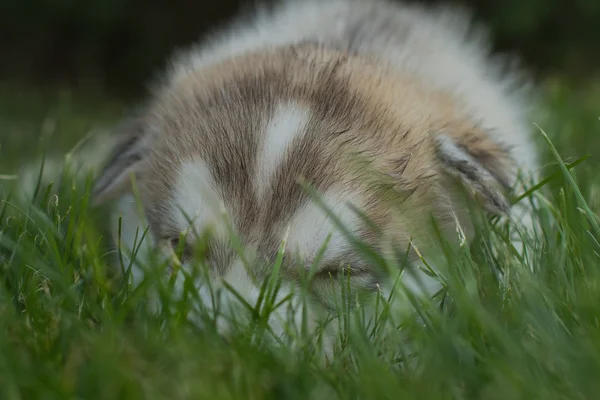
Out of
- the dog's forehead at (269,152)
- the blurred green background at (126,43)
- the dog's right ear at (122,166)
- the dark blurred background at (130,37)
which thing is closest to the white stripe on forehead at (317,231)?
the dog's forehead at (269,152)

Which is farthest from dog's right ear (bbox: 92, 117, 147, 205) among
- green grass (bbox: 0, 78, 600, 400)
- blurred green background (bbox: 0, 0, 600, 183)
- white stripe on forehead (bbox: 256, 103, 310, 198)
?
blurred green background (bbox: 0, 0, 600, 183)

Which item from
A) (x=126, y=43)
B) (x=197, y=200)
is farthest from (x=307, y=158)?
(x=126, y=43)

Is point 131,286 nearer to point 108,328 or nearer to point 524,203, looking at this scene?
point 108,328

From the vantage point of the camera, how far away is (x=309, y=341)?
56.0 inches

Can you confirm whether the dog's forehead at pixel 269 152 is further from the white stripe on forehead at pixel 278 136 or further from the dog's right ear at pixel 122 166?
the dog's right ear at pixel 122 166

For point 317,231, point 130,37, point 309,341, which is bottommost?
point 309,341

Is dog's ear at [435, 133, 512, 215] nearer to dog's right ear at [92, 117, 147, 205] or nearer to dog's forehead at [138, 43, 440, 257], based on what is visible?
dog's forehead at [138, 43, 440, 257]

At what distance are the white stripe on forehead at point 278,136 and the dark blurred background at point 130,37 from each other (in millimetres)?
4356

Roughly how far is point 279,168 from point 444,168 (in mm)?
489

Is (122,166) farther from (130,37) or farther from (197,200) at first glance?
(130,37)

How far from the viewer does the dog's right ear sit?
7.16ft

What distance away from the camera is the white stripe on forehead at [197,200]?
1727 mm

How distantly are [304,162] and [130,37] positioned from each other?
5.30 meters

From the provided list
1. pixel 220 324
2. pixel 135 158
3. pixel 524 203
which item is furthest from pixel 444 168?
pixel 135 158
